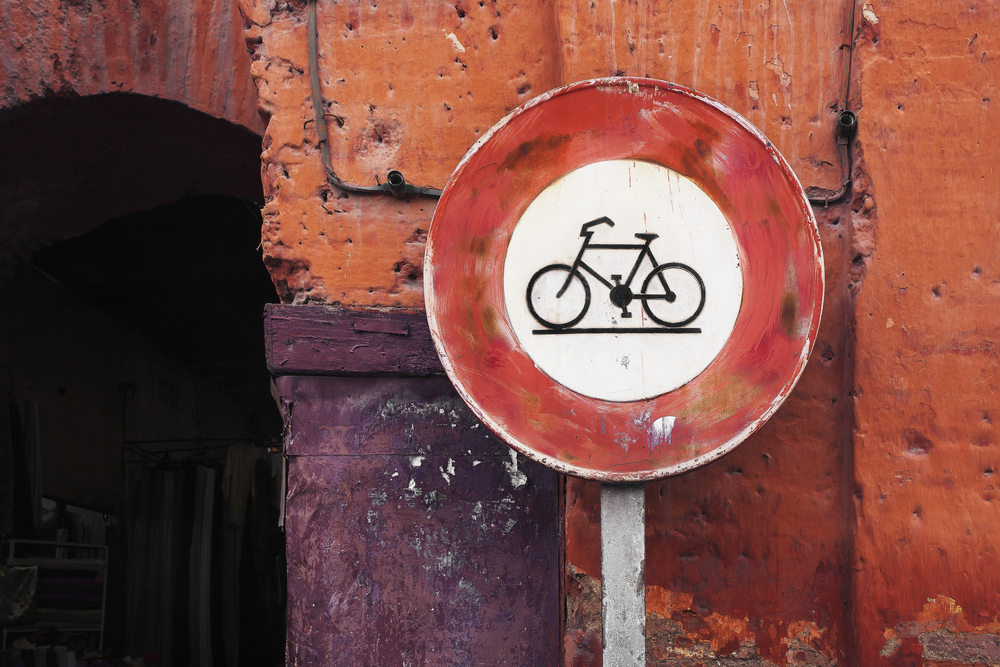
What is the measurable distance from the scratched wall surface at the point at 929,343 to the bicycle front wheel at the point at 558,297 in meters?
0.77

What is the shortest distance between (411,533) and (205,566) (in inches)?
187

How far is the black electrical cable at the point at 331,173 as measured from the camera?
2111 mm

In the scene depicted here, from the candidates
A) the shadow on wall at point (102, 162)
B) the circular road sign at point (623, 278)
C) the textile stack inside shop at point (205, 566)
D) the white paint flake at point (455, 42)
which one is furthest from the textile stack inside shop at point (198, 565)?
the circular road sign at point (623, 278)

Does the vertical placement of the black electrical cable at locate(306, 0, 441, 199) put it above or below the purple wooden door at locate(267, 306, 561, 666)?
above

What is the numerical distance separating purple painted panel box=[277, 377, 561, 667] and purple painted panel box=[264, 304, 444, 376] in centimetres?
5

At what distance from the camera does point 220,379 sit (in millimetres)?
9117

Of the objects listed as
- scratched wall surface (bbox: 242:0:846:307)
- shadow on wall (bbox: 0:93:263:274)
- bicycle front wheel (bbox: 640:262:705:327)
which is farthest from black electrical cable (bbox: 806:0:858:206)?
shadow on wall (bbox: 0:93:263:274)

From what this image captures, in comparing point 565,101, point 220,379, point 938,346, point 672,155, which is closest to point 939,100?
point 938,346

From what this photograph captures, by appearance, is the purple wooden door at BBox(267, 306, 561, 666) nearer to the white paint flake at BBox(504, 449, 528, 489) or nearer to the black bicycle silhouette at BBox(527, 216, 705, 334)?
the white paint flake at BBox(504, 449, 528, 489)

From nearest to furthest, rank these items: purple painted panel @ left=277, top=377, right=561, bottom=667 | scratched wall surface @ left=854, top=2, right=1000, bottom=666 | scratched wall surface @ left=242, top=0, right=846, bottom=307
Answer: scratched wall surface @ left=854, top=2, right=1000, bottom=666
purple painted panel @ left=277, top=377, right=561, bottom=667
scratched wall surface @ left=242, top=0, right=846, bottom=307

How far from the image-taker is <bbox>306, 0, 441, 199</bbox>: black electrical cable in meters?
2.11

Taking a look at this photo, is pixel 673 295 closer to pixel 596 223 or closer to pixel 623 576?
pixel 596 223

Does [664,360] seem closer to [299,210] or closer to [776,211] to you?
[776,211]

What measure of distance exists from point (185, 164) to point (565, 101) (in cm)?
180
